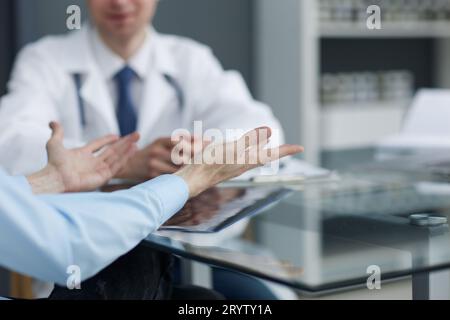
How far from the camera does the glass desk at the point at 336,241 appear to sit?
907 mm

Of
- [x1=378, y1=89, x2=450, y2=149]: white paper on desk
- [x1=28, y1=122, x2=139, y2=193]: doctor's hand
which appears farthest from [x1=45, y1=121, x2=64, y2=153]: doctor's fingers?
[x1=378, y1=89, x2=450, y2=149]: white paper on desk

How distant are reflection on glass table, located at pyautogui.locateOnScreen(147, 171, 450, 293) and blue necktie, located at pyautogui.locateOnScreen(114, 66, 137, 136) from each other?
0.61 m

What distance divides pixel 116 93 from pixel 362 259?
1144 millimetres

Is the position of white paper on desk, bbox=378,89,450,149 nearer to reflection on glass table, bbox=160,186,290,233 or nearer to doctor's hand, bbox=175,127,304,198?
reflection on glass table, bbox=160,186,290,233

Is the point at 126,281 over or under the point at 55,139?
under

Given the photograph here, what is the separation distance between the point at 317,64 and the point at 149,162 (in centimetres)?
192

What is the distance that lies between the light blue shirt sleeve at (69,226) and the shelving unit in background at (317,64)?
7.15 feet

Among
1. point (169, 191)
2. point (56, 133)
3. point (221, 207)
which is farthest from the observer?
point (56, 133)

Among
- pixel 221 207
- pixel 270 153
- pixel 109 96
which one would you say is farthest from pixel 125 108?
pixel 270 153

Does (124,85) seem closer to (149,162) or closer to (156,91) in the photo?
(156,91)

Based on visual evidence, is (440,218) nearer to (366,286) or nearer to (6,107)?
(366,286)

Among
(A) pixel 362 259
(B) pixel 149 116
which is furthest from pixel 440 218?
(B) pixel 149 116

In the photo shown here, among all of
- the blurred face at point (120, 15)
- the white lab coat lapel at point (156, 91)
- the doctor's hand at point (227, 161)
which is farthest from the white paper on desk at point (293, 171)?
the blurred face at point (120, 15)

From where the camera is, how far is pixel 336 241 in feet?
3.45
